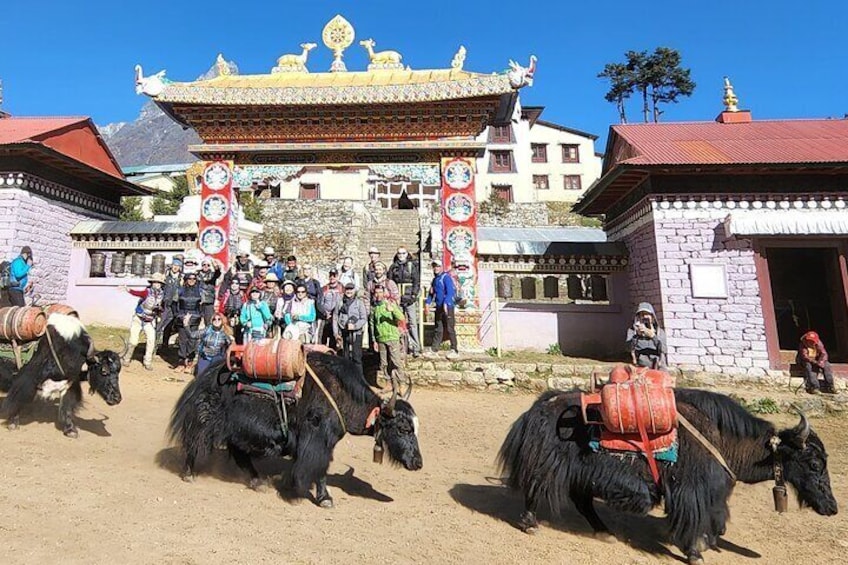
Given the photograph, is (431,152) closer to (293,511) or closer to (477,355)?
(477,355)

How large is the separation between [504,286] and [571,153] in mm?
27100

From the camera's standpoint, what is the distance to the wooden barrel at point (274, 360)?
4273 millimetres

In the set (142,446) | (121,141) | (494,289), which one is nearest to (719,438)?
(142,446)

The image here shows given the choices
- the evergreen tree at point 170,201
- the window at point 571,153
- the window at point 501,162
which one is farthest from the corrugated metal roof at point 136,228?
the window at point 571,153

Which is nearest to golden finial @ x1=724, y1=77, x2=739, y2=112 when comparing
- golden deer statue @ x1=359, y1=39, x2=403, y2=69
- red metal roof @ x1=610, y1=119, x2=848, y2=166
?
red metal roof @ x1=610, y1=119, x2=848, y2=166

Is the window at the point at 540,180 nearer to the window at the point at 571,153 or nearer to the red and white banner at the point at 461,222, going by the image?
the window at the point at 571,153

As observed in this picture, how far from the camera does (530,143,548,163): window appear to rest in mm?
34812

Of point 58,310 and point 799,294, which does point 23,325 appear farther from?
point 799,294

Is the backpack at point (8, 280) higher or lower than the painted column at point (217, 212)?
lower

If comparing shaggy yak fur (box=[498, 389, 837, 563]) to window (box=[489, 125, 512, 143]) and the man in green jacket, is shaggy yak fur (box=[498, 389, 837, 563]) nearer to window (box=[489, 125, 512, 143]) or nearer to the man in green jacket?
the man in green jacket

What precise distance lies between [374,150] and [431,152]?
4.88 feet

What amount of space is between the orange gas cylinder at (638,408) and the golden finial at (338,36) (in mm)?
13088

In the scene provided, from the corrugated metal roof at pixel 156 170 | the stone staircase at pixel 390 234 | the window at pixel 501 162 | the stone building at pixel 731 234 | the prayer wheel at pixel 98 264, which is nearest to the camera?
the stone building at pixel 731 234

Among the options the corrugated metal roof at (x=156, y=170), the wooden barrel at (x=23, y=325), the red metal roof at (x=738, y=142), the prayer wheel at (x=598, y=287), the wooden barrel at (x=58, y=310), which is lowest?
the wooden barrel at (x=23, y=325)
